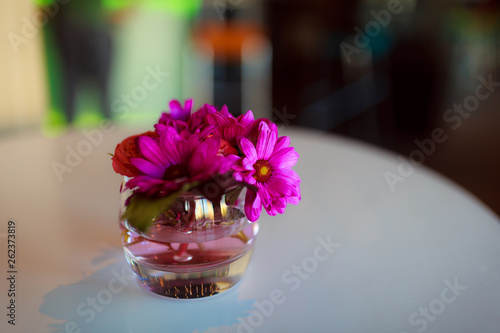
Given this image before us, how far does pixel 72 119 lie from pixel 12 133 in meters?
0.33

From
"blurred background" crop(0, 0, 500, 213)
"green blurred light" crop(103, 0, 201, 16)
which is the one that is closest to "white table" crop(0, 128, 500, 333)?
"blurred background" crop(0, 0, 500, 213)

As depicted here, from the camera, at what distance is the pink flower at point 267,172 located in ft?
1.87

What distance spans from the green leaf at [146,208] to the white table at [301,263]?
17 cm

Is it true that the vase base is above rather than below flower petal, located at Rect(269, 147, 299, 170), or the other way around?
below

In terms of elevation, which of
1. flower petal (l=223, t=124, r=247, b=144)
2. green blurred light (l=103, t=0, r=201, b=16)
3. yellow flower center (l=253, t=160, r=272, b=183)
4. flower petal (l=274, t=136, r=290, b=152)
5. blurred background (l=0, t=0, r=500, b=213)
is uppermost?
green blurred light (l=103, t=0, r=201, b=16)

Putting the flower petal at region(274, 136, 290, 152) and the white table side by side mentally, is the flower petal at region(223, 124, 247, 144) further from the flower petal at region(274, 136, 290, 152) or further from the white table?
the white table

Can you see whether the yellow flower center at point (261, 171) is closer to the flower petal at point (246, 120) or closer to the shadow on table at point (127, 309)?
the flower petal at point (246, 120)

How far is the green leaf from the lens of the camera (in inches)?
20.2

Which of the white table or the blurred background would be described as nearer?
the white table

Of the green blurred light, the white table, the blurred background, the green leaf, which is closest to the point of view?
the green leaf

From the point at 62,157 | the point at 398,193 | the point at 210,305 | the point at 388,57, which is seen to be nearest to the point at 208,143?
the point at 210,305

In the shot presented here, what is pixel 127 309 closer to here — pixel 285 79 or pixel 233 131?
pixel 233 131

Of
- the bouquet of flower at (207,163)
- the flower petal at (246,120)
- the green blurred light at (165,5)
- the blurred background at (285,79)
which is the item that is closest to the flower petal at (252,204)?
the bouquet of flower at (207,163)

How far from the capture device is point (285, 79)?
3.77 metres
